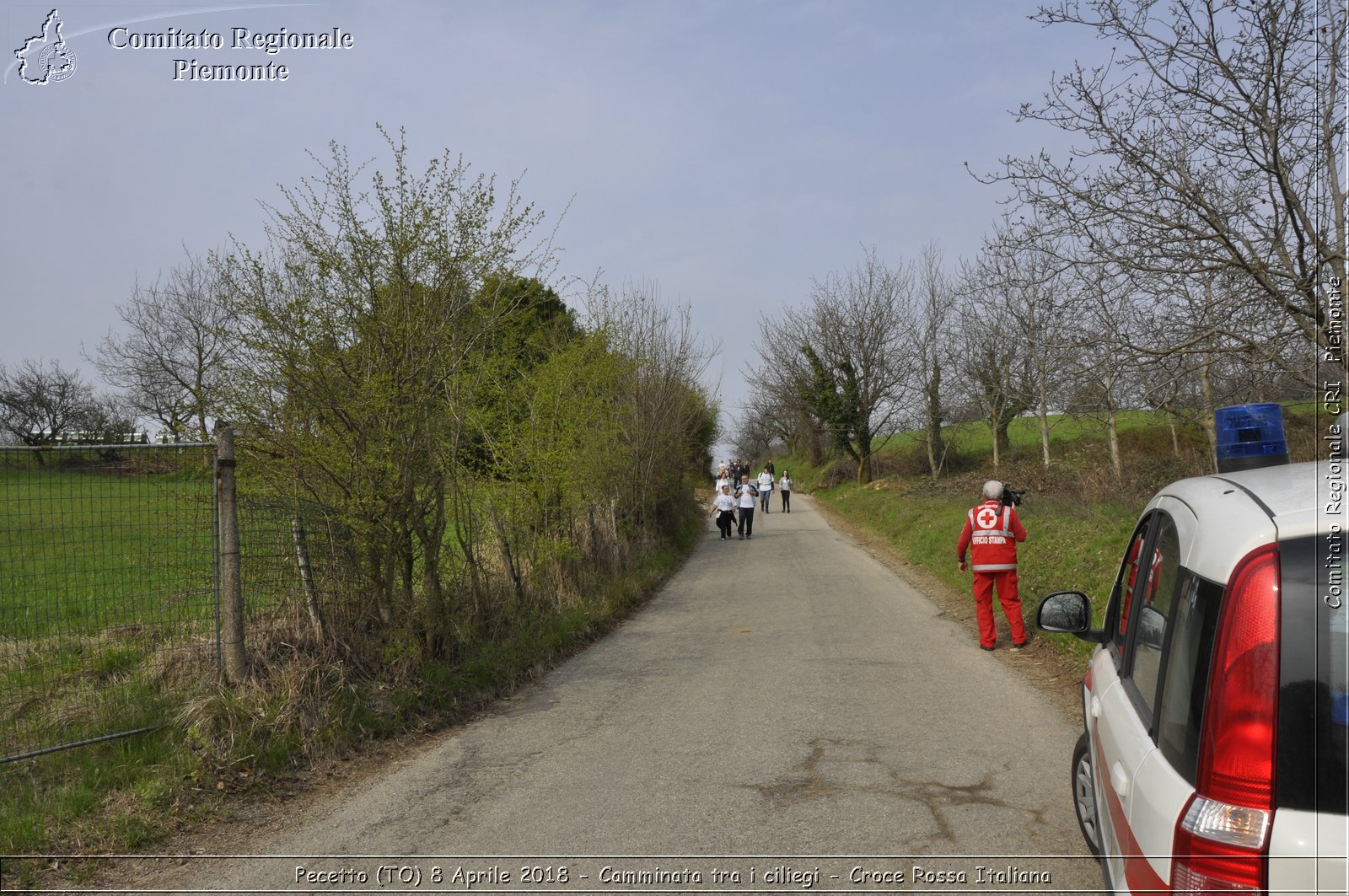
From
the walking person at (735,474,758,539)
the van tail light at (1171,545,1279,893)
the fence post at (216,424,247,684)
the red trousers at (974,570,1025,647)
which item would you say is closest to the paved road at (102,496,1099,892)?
the red trousers at (974,570,1025,647)

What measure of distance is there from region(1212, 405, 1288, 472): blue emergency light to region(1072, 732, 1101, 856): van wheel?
1427 mm

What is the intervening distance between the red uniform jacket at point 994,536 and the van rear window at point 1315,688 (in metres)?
7.53

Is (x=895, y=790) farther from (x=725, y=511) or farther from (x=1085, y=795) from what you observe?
(x=725, y=511)

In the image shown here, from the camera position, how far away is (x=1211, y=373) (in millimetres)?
9555

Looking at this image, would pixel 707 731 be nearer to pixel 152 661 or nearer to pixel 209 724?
pixel 209 724

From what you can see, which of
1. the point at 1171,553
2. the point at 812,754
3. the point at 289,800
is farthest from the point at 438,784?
the point at 1171,553

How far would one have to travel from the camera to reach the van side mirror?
4109mm

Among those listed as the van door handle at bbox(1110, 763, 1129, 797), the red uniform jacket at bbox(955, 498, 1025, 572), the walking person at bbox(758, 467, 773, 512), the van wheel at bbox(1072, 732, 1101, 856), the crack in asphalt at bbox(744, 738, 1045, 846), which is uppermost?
the walking person at bbox(758, 467, 773, 512)

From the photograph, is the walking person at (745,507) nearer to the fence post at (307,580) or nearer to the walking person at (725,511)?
the walking person at (725,511)

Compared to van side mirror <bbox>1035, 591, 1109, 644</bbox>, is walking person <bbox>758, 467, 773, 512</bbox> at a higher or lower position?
higher

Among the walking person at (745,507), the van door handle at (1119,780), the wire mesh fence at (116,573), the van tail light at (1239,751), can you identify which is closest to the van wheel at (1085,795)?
the van door handle at (1119,780)

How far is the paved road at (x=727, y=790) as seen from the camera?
4242 mm

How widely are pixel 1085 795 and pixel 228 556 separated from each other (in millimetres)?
5521

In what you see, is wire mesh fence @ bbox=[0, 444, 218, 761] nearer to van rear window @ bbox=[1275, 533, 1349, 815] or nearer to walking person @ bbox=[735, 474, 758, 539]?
van rear window @ bbox=[1275, 533, 1349, 815]
